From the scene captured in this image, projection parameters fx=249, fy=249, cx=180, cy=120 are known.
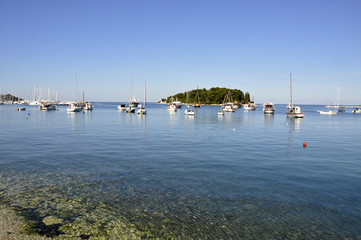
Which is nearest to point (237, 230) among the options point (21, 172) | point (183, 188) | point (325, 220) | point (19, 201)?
point (325, 220)

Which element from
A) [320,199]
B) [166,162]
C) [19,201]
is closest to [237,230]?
[320,199]

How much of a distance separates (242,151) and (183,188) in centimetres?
1372

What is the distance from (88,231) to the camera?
31.5 ft

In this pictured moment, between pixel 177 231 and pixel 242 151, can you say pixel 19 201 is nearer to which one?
pixel 177 231

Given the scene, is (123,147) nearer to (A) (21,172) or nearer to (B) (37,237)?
(A) (21,172)

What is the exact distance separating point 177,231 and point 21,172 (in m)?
13.1

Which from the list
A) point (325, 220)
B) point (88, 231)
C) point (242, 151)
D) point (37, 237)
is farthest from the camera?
point (242, 151)

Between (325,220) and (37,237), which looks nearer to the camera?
(37,237)

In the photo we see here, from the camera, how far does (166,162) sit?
2116 centimetres

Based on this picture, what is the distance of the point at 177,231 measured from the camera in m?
9.85

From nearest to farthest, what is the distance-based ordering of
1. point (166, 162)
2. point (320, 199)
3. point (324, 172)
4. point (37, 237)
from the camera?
point (37, 237)
point (320, 199)
point (324, 172)
point (166, 162)

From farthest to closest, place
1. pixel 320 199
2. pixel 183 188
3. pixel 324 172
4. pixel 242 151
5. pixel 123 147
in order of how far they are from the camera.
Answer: pixel 123 147, pixel 242 151, pixel 324 172, pixel 183 188, pixel 320 199

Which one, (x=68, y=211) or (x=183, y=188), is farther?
(x=183, y=188)

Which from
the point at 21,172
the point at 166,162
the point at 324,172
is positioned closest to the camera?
the point at 21,172
